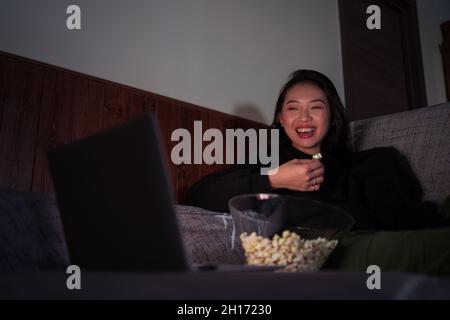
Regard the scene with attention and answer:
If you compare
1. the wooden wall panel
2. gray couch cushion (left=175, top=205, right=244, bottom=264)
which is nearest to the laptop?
gray couch cushion (left=175, top=205, right=244, bottom=264)

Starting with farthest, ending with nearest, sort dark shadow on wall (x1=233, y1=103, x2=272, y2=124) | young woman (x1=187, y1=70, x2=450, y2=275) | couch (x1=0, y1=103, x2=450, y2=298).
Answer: dark shadow on wall (x1=233, y1=103, x2=272, y2=124) → young woman (x1=187, y1=70, x2=450, y2=275) → couch (x1=0, y1=103, x2=450, y2=298)

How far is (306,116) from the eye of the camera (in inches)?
51.2

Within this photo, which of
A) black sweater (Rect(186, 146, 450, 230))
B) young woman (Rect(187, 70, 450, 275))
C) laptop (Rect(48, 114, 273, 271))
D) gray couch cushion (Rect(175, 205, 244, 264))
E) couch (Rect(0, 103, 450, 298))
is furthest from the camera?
black sweater (Rect(186, 146, 450, 230))

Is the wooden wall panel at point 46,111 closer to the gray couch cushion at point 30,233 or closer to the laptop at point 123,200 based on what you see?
the gray couch cushion at point 30,233

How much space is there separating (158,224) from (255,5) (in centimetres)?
165

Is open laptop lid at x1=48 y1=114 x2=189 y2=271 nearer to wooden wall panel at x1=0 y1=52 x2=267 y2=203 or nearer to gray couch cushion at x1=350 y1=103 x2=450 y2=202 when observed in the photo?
wooden wall panel at x1=0 y1=52 x2=267 y2=203

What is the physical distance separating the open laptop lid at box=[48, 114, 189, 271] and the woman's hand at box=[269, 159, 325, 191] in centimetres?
65

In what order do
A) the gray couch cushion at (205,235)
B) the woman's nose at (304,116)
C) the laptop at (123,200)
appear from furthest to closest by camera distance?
1. the woman's nose at (304,116)
2. the gray couch cushion at (205,235)
3. the laptop at (123,200)

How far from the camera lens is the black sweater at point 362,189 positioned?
1013 millimetres

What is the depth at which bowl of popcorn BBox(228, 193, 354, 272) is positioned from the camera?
0.51m

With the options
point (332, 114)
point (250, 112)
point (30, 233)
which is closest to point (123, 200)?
point (30, 233)

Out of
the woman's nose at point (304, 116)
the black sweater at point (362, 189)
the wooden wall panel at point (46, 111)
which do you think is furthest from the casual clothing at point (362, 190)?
the wooden wall panel at point (46, 111)

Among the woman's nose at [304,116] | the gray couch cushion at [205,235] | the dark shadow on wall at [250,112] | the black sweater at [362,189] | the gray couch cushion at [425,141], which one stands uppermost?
the dark shadow on wall at [250,112]
